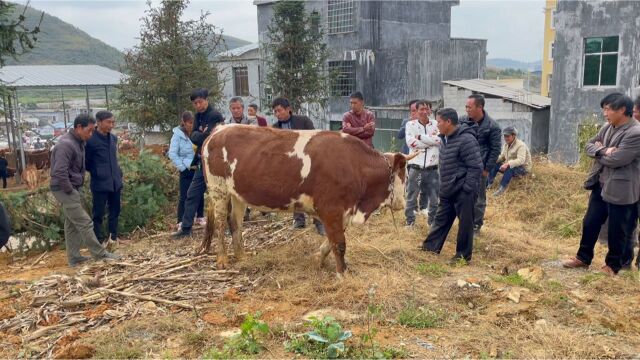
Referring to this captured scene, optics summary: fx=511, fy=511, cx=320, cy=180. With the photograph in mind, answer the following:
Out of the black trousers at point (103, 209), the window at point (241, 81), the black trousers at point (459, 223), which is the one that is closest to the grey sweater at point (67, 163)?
the black trousers at point (103, 209)

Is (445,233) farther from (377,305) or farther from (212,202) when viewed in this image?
(212,202)

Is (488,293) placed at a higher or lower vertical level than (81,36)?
lower

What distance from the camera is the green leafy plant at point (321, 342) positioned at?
4.18 meters

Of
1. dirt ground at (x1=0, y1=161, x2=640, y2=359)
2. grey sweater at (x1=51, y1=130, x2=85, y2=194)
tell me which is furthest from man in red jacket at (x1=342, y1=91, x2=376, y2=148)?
grey sweater at (x1=51, y1=130, x2=85, y2=194)

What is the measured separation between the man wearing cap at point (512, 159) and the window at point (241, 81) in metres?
21.0

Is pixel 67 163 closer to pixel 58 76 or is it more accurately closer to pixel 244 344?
pixel 244 344

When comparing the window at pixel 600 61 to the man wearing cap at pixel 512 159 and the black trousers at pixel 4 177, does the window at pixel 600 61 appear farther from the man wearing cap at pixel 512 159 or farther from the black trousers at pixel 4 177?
the black trousers at pixel 4 177

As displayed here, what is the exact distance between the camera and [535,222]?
9.70m

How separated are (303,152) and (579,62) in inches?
679

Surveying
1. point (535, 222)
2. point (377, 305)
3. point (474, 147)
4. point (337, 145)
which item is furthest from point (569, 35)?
point (377, 305)

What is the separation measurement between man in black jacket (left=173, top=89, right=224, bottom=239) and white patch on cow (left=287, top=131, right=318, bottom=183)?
2.11 m

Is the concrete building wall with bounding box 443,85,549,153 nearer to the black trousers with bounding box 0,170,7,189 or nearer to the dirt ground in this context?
the dirt ground

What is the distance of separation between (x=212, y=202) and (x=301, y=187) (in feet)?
4.55

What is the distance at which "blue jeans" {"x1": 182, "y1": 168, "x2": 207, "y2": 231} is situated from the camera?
26.4 feet
